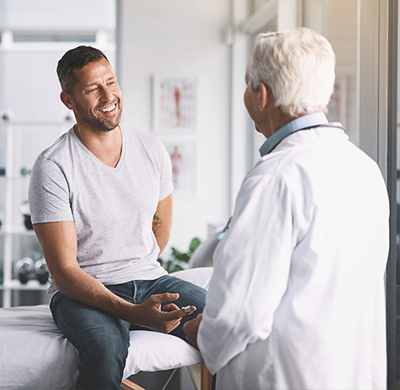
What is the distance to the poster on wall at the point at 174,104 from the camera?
408cm

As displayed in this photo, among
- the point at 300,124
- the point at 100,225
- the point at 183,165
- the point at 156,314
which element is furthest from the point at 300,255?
the point at 183,165

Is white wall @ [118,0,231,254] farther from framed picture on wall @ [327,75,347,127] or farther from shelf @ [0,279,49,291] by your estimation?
framed picture on wall @ [327,75,347,127]

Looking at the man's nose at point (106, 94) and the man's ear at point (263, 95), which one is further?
the man's nose at point (106, 94)

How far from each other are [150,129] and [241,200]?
3262mm

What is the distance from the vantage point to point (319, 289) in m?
0.96

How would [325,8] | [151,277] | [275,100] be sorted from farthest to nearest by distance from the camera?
[325,8] < [151,277] < [275,100]

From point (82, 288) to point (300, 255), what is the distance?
0.75 metres

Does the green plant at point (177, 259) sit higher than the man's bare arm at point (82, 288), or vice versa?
the man's bare arm at point (82, 288)

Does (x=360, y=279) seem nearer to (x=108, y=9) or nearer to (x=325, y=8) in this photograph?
(x=325, y=8)

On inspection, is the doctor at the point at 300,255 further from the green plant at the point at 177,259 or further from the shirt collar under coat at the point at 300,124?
the green plant at the point at 177,259

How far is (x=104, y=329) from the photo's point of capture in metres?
1.32

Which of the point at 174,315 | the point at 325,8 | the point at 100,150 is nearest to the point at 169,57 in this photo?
the point at 325,8

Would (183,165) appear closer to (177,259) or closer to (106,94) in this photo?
(177,259)

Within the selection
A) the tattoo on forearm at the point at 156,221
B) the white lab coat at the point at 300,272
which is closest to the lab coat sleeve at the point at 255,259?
the white lab coat at the point at 300,272
